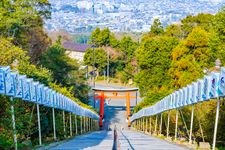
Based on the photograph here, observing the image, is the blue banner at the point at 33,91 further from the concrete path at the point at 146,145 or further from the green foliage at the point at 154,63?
the green foliage at the point at 154,63

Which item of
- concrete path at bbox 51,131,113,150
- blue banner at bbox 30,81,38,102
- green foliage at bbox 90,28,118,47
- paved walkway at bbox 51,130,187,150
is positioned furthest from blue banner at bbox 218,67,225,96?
green foliage at bbox 90,28,118,47

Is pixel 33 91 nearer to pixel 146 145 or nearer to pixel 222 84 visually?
pixel 146 145

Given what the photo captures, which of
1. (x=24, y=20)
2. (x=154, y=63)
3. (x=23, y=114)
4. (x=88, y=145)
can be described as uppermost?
(x=24, y=20)

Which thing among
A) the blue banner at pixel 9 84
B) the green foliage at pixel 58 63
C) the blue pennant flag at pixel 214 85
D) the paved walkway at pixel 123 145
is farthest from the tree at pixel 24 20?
the blue pennant flag at pixel 214 85

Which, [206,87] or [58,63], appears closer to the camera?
[206,87]

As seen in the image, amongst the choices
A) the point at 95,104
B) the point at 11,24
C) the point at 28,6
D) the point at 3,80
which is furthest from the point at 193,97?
the point at 95,104

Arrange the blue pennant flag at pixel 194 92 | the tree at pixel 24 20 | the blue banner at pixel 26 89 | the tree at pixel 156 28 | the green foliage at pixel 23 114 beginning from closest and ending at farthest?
the green foliage at pixel 23 114
the blue banner at pixel 26 89
the blue pennant flag at pixel 194 92
the tree at pixel 24 20
the tree at pixel 156 28

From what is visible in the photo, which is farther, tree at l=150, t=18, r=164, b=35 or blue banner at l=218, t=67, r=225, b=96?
tree at l=150, t=18, r=164, b=35

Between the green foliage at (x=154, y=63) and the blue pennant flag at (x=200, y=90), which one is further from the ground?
the green foliage at (x=154, y=63)

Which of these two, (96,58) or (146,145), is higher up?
(96,58)

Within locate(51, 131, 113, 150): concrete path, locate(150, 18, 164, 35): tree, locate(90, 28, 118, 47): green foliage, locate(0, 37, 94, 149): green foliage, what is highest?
locate(90, 28, 118, 47): green foliage

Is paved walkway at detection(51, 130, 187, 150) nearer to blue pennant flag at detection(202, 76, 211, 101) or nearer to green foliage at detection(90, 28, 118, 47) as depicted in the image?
blue pennant flag at detection(202, 76, 211, 101)

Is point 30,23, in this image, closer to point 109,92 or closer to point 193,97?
point 109,92

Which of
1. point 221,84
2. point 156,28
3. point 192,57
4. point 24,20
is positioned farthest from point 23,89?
point 156,28
